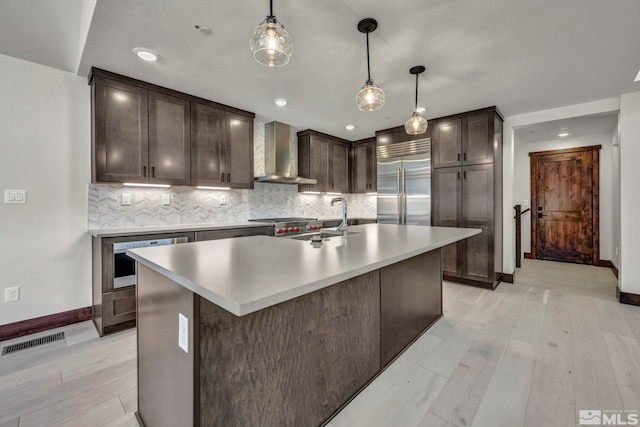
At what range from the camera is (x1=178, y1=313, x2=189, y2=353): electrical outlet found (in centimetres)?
100

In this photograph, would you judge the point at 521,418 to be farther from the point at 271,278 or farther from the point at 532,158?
the point at 532,158

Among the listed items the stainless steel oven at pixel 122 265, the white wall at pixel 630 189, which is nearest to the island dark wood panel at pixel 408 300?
the stainless steel oven at pixel 122 265

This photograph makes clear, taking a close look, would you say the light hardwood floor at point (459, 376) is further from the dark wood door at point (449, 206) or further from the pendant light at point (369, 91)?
the pendant light at point (369, 91)

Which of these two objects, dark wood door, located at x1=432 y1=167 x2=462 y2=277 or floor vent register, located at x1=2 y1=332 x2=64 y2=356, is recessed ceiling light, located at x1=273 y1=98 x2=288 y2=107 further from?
floor vent register, located at x1=2 y1=332 x2=64 y2=356

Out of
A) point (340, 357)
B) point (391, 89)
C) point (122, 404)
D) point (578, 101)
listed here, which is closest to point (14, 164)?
point (122, 404)

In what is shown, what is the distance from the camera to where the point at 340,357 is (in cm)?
153

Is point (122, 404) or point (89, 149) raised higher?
point (89, 149)

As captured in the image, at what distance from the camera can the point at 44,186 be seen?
2.59 meters

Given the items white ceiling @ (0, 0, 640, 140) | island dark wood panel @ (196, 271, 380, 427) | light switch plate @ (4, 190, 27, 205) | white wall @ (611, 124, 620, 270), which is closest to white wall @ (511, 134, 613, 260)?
white wall @ (611, 124, 620, 270)

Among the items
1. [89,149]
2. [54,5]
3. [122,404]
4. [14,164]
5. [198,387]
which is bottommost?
[122,404]

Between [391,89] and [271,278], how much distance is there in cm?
283

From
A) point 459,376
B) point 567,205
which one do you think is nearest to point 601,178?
point 567,205

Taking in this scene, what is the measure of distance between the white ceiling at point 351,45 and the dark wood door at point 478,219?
1030 mm

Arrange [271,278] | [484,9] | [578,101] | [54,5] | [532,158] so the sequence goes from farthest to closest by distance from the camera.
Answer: [532,158]
[578,101]
[54,5]
[484,9]
[271,278]
